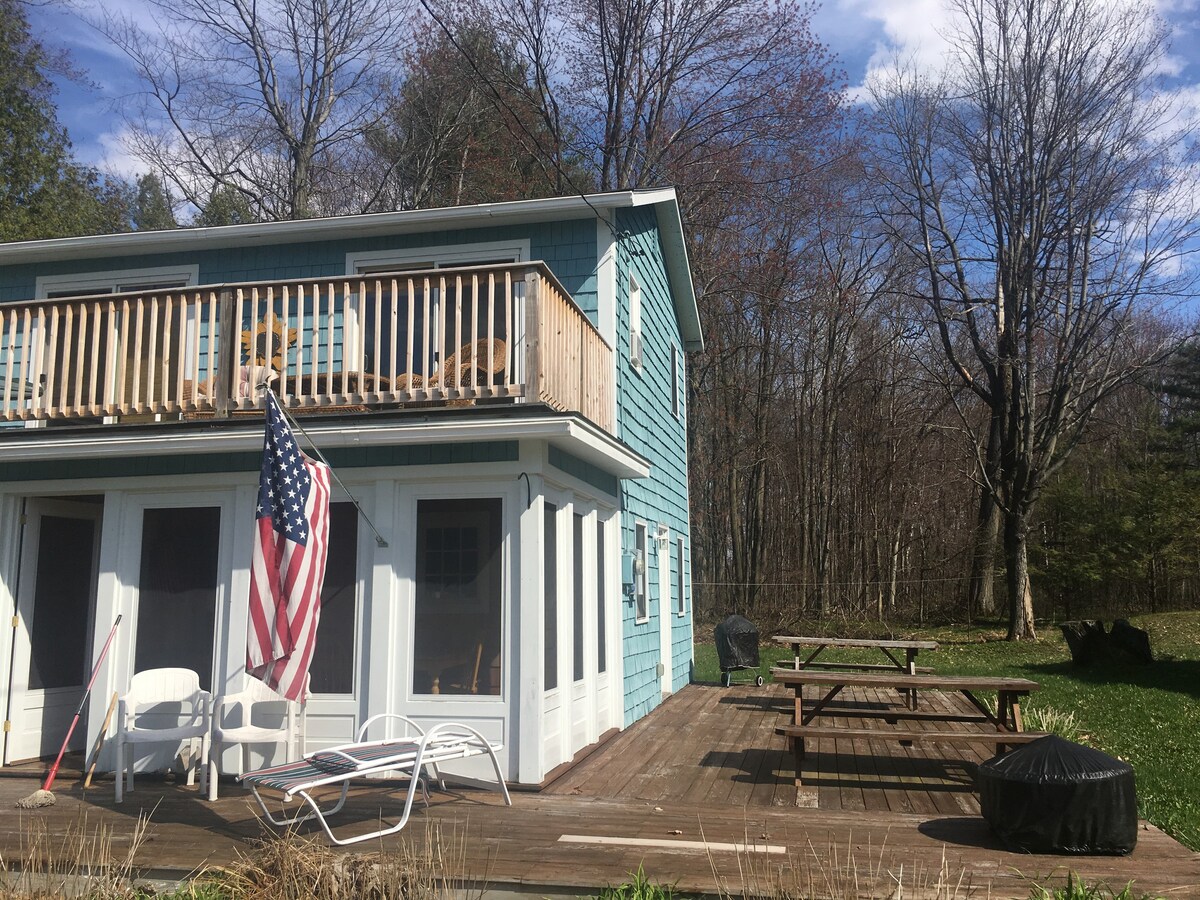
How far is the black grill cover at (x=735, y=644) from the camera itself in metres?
13.5

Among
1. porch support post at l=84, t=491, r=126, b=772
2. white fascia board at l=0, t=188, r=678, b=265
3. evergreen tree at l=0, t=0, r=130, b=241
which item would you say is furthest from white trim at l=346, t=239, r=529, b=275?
evergreen tree at l=0, t=0, r=130, b=241

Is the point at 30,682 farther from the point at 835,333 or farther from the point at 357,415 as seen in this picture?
the point at 835,333

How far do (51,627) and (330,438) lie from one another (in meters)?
3.32

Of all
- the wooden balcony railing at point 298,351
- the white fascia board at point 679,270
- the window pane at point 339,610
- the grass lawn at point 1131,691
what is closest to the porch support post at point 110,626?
the wooden balcony railing at point 298,351

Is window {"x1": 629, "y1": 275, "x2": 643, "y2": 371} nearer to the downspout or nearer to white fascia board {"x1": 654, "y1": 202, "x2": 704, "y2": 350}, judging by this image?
white fascia board {"x1": 654, "y1": 202, "x2": 704, "y2": 350}

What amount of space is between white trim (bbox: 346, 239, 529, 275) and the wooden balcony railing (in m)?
1.29

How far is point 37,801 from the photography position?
6.39m

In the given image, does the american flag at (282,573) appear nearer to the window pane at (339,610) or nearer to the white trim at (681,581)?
the window pane at (339,610)

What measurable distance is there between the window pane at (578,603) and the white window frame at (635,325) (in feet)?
8.63

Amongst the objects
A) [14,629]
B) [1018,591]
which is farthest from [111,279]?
[1018,591]

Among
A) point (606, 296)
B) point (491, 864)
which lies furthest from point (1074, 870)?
point (606, 296)

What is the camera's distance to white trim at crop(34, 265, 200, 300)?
10.0m

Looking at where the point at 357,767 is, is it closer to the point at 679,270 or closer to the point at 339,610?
the point at 339,610

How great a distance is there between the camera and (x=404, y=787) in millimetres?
7148
